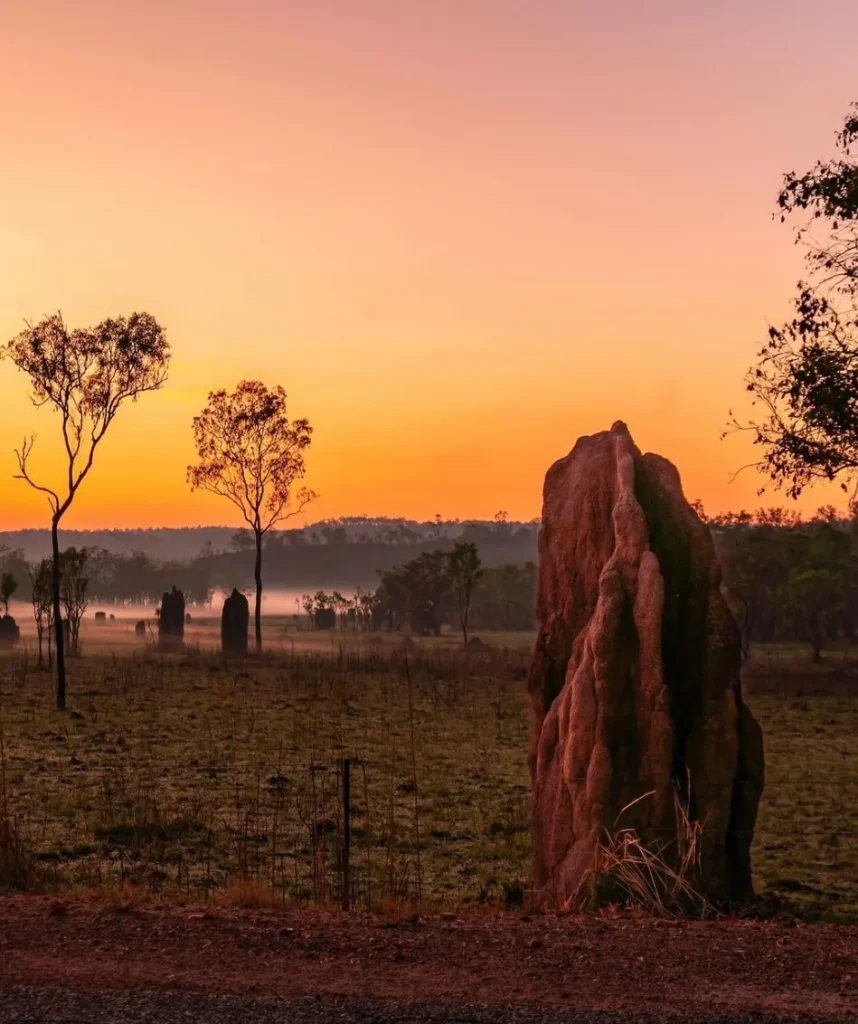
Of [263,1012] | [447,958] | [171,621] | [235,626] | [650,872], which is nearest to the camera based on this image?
[263,1012]

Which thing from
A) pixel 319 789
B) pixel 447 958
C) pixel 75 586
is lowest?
pixel 319 789

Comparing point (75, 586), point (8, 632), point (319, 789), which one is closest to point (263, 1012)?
point (319, 789)

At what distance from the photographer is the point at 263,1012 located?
6.57 metres

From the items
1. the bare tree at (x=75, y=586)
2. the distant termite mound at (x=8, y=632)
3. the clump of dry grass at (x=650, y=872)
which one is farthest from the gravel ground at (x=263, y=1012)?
the distant termite mound at (x=8, y=632)

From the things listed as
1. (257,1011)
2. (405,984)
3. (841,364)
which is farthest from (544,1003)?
(841,364)

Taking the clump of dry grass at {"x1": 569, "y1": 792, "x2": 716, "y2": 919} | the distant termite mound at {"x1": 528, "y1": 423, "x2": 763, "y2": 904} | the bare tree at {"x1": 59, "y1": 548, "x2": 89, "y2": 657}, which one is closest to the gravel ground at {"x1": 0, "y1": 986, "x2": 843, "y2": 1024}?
the clump of dry grass at {"x1": 569, "y1": 792, "x2": 716, "y2": 919}

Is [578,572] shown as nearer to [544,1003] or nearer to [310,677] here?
[544,1003]

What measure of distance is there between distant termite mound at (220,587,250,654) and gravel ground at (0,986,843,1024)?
142 ft

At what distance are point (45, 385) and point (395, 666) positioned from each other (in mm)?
16342

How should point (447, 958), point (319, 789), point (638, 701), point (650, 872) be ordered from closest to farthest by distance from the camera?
point (447, 958)
point (650, 872)
point (638, 701)
point (319, 789)

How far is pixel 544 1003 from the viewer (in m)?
6.78

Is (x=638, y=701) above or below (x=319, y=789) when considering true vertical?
above

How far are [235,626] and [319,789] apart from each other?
33605 millimetres

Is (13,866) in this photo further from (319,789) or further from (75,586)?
(75,586)
